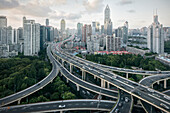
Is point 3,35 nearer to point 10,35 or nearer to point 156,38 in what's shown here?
point 10,35

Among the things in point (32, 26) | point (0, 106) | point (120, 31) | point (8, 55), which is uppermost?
point (120, 31)

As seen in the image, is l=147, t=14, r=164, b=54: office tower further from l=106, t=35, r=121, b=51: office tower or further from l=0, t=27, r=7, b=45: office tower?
l=0, t=27, r=7, b=45: office tower

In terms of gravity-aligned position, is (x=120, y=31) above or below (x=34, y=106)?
above

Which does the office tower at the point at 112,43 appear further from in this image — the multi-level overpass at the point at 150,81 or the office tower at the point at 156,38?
the multi-level overpass at the point at 150,81

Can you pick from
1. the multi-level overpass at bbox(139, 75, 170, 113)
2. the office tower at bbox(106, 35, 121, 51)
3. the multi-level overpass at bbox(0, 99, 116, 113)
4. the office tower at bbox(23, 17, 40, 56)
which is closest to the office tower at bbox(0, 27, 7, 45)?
the office tower at bbox(23, 17, 40, 56)

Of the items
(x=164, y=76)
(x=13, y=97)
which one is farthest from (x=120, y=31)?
(x=13, y=97)

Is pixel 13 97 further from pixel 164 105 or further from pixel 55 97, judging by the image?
pixel 164 105

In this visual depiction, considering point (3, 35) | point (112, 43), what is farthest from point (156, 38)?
point (3, 35)

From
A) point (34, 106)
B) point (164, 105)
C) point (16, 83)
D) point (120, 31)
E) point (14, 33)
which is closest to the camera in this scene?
point (164, 105)
